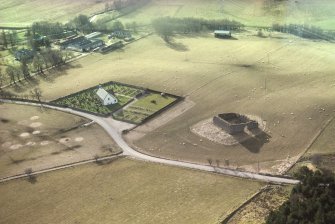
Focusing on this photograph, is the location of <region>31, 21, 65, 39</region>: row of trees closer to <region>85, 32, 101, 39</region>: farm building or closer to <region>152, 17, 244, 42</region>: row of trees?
<region>85, 32, 101, 39</region>: farm building

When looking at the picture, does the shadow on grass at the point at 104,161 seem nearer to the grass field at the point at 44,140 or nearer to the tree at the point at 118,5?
the grass field at the point at 44,140

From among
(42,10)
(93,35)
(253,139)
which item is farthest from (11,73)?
(42,10)

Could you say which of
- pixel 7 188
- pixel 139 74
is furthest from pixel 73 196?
pixel 139 74

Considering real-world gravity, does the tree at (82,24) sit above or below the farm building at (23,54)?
above

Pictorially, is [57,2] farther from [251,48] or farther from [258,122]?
[258,122]

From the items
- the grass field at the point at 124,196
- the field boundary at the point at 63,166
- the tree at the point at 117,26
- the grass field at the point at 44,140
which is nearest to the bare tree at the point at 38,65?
the grass field at the point at 44,140

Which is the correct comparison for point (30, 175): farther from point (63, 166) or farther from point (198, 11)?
point (198, 11)

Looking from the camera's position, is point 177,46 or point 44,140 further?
point 177,46
